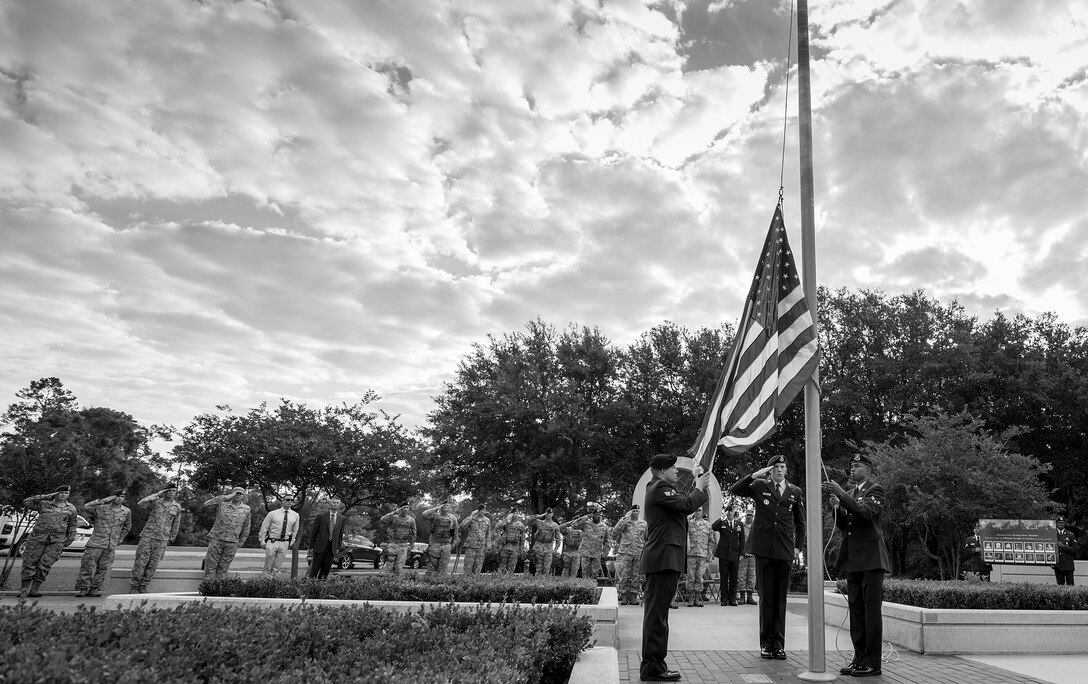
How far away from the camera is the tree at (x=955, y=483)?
2092cm

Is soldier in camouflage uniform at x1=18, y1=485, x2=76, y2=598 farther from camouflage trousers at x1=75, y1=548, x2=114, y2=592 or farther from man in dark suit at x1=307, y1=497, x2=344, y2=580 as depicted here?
man in dark suit at x1=307, y1=497, x2=344, y2=580

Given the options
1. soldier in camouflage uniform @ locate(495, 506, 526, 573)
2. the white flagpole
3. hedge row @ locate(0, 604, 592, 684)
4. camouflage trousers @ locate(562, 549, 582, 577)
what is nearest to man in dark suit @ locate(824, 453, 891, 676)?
the white flagpole

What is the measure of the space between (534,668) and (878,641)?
14.0 ft

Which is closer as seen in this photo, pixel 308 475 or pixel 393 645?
pixel 393 645

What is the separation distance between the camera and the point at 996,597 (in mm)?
8969

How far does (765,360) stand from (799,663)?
319 centimetres

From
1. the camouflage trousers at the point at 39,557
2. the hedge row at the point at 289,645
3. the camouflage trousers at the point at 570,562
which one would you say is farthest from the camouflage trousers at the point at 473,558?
the hedge row at the point at 289,645

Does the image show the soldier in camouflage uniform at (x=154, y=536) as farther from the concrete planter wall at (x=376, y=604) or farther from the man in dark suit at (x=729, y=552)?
the man in dark suit at (x=729, y=552)

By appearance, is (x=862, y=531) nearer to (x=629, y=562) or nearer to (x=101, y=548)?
(x=629, y=562)

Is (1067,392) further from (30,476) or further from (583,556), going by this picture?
(30,476)

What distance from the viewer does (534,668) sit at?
4.44 meters

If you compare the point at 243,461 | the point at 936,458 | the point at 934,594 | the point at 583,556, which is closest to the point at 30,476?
the point at 243,461

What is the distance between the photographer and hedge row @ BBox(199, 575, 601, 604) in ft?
29.1

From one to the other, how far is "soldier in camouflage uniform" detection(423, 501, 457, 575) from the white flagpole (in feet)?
35.3
